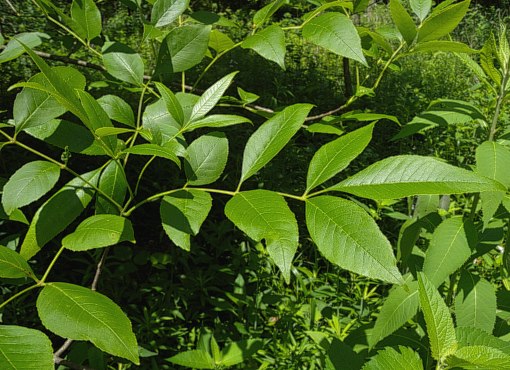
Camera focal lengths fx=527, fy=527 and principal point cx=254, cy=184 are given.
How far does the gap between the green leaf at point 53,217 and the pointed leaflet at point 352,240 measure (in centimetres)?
32

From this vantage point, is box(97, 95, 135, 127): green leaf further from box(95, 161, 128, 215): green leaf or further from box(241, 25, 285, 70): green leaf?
box(241, 25, 285, 70): green leaf

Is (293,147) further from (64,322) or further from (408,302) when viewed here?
(64,322)

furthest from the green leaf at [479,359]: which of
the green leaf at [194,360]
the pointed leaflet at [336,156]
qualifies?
the green leaf at [194,360]

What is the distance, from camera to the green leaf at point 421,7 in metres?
1.04

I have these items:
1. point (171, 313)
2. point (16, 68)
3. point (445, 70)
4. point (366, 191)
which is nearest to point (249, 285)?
point (171, 313)

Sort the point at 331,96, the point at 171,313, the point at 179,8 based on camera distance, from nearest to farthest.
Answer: the point at 179,8, the point at 171,313, the point at 331,96

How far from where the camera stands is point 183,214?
675 millimetres

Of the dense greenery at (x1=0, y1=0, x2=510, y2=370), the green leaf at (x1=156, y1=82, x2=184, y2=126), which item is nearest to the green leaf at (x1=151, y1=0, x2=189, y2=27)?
the dense greenery at (x1=0, y1=0, x2=510, y2=370)

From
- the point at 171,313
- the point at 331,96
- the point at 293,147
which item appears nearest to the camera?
the point at 171,313

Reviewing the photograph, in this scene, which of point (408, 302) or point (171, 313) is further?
point (171, 313)

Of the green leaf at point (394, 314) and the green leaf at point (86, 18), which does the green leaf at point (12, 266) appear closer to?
the green leaf at point (86, 18)

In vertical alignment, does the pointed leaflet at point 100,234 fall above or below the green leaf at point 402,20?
below

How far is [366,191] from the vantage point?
0.62 m

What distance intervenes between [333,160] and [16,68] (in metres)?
4.82
